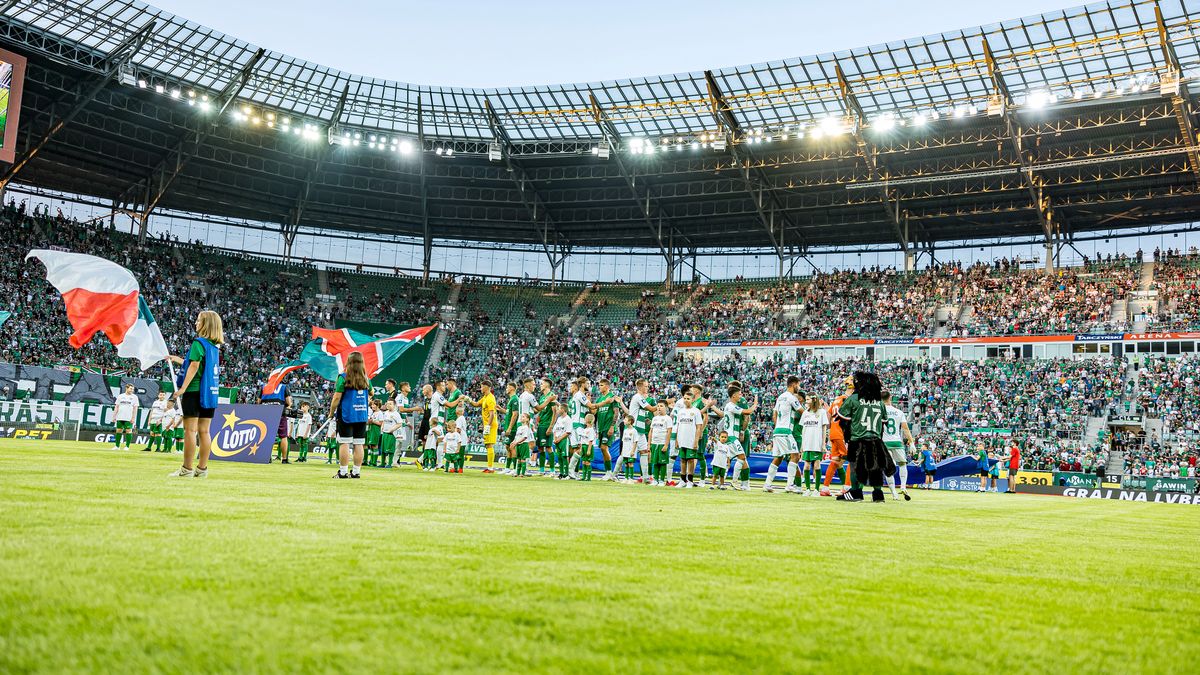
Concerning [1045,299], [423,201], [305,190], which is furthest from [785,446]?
[305,190]

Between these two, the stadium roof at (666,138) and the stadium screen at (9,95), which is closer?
the stadium screen at (9,95)

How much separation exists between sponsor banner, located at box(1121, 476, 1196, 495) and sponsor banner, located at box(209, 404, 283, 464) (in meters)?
25.1

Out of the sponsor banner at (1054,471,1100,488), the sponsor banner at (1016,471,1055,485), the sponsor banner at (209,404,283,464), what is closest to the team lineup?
→ the sponsor banner at (209,404,283,464)

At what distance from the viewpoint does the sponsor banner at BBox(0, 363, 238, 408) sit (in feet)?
114

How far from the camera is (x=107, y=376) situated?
3716 cm

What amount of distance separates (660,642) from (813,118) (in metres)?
43.1

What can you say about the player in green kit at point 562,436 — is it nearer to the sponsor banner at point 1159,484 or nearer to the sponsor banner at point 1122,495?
the sponsor banner at point 1122,495

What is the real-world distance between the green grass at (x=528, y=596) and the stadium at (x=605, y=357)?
0.03 m

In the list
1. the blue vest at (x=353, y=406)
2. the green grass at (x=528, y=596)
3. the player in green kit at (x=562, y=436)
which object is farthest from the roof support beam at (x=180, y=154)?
the green grass at (x=528, y=596)

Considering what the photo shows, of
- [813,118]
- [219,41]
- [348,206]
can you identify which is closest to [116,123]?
[219,41]

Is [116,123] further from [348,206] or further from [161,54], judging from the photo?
[348,206]

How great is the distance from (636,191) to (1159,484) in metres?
30.3

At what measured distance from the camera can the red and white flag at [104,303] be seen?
14906 millimetres

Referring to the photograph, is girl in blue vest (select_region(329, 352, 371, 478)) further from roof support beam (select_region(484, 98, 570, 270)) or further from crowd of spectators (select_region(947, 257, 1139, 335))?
crowd of spectators (select_region(947, 257, 1139, 335))
